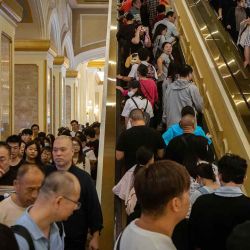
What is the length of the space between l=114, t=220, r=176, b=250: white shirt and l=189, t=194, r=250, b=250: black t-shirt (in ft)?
3.82

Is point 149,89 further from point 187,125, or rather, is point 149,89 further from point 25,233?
point 25,233

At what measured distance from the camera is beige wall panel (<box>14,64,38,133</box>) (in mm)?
16406

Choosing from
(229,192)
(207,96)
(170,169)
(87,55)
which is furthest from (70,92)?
(170,169)

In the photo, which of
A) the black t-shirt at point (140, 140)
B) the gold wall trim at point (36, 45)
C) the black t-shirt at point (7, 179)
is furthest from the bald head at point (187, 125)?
the gold wall trim at point (36, 45)

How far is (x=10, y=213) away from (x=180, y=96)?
3989 millimetres

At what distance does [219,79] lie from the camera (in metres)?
8.11

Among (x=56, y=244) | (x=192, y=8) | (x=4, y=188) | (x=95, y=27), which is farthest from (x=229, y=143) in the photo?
(x=95, y=27)

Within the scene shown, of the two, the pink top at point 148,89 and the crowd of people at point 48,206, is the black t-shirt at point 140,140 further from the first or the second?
the pink top at point 148,89

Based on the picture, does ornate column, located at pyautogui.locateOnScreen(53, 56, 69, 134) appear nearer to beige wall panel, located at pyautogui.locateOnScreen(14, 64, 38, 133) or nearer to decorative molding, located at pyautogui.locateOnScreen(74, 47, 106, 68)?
beige wall panel, located at pyautogui.locateOnScreen(14, 64, 38, 133)

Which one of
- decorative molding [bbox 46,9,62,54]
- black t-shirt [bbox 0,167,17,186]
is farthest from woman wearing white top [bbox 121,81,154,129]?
decorative molding [bbox 46,9,62,54]

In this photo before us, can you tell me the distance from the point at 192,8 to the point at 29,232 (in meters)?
9.73

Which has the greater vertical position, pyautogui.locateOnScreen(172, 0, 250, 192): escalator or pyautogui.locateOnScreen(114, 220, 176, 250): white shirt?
pyautogui.locateOnScreen(172, 0, 250, 192): escalator

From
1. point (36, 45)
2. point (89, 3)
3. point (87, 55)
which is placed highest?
point (89, 3)

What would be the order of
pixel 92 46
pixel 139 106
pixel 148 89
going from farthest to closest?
pixel 92 46 → pixel 148 89 → pixel 139 106
